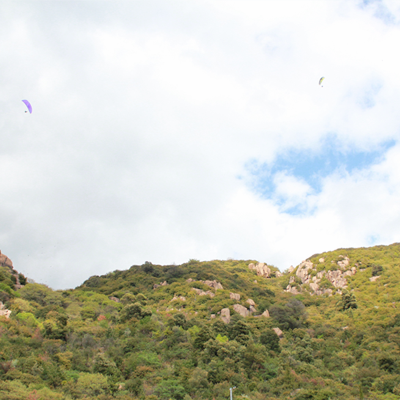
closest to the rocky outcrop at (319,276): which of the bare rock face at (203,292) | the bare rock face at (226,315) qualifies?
the bare rock face at (203,292)

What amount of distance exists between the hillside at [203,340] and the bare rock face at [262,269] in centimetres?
3067

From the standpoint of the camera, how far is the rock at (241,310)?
6551 cm

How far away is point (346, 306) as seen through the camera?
65.7m

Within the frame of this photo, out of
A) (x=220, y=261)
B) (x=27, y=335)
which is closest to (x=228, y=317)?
(x=27, y=335)

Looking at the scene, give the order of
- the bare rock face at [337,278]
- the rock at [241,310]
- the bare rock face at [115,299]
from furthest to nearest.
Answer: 1. the bare rock face at [337,278]
2. the bare rock face at [115,299]
3. the rock at [241,310]

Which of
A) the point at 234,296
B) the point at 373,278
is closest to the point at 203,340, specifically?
the point at 234,296

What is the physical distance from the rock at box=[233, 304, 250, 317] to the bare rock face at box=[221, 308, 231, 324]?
10.4ft

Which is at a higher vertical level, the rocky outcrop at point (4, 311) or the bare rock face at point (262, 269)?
the bare rock face at point (262, 269)

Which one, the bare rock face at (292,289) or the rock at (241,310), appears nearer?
the rock at (241,310)

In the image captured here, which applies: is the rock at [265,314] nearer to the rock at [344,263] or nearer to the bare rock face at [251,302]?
the bare rock face at [251,302]

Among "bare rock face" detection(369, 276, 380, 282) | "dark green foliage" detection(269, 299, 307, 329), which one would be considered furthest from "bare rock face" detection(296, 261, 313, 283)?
"dark green foliage" detection(269, 299, 307, 329)

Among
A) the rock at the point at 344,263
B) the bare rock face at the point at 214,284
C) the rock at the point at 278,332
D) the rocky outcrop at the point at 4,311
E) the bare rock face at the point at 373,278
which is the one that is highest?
the rock at the point at 344,263

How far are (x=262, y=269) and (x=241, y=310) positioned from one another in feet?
165

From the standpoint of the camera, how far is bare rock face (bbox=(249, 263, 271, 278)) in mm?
113312
